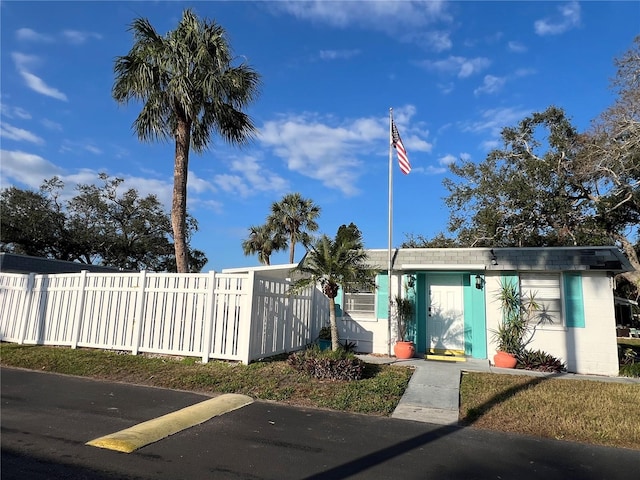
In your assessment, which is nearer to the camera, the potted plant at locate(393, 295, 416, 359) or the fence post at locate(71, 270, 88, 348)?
the fence post at locate(71, 270, 88, 348)

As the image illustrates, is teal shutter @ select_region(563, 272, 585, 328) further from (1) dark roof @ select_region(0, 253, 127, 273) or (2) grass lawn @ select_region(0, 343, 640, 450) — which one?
(1) dark roof @ select_region(0, 253, 127, 273)

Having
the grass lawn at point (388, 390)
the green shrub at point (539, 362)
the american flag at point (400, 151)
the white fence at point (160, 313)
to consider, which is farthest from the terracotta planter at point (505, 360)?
the american flag at point (400, 151)

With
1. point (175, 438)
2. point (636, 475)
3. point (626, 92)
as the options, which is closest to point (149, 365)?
point (175, 438)

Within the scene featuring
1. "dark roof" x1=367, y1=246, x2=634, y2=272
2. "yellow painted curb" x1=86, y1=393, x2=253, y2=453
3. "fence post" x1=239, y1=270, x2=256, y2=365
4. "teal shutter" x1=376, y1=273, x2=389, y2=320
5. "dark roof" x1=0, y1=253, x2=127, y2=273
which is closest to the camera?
"yellow painted curb" x1=86, y1=393, x2=253, y2=453

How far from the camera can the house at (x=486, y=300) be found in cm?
1074

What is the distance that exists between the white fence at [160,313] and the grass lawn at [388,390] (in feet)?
1.31

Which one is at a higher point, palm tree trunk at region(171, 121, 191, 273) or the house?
palm tree trunk at region(171, 121, 191, 273)

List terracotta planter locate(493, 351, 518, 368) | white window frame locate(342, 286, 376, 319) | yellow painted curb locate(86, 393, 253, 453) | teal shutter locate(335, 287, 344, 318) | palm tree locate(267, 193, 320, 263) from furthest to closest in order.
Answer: palm tree locate(267, 193, 320, 263) → teal shutter locate(335, 287, 344, 318) → white window frame locate(342, 286, 376, 319) → terracotta planter locate(493, 351, 518, 368) → yellow painted curb locate(86, 393, 253, 453)

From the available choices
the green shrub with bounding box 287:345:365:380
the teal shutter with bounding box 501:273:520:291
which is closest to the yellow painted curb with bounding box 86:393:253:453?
the green shrub with bounding box 287:345:365:380

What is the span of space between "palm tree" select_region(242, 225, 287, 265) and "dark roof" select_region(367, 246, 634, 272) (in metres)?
16.2

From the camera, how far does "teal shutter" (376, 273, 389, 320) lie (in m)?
12.4

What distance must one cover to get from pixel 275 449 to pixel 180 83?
987 cm

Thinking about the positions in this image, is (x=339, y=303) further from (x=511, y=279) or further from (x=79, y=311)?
(x=79, y=311)

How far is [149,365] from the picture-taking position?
907cm
